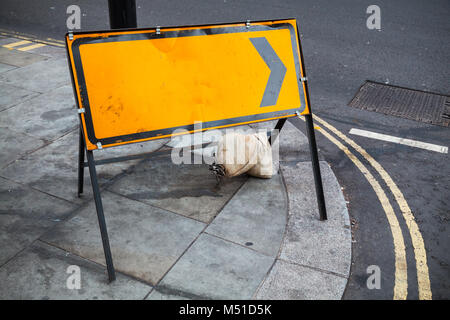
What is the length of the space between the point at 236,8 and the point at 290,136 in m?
6.79

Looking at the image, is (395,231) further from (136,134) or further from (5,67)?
(5,67)

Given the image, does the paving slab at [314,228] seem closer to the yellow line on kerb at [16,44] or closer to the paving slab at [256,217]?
the paving slab at [256,217]

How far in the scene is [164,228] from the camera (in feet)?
13.9

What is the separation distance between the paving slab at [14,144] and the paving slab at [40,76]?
1.55 metres

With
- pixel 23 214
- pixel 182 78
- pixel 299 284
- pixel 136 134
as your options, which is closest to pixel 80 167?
pixel 23 214

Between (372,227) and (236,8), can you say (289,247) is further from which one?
(236,8)

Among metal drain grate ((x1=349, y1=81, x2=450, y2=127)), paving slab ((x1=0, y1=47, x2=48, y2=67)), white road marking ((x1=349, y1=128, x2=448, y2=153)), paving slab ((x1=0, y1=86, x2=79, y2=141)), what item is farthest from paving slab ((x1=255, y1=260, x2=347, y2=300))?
paving slab ((x1=0, y1=47, x2=48, y2=67))

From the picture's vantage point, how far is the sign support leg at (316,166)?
4.24 m

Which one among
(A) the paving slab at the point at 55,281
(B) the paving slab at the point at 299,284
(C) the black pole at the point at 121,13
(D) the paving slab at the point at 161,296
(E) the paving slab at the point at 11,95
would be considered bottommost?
(B) the paving slab at the point at 299,284

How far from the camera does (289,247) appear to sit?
13.4ft

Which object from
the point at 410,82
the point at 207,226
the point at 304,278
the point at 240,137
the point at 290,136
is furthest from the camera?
the point at 410,82

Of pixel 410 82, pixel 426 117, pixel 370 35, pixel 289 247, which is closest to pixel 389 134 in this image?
pixel 426 117

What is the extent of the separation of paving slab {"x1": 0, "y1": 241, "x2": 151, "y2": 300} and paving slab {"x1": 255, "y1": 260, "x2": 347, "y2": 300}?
41.7 inches

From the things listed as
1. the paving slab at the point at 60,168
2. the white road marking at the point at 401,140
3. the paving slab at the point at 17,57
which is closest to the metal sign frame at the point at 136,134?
the paving slab at the point at 60,168
